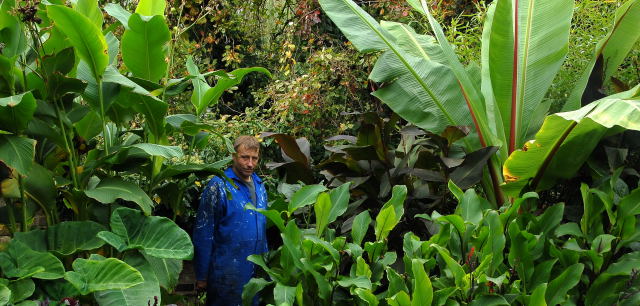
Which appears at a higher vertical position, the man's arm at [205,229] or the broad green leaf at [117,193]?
the broad green leaf at [117,193]

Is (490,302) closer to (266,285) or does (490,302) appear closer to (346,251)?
(346,251)

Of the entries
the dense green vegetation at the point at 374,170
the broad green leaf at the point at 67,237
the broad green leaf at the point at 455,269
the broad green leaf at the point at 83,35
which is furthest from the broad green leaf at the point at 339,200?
the broad green leaf at the point at 83,35

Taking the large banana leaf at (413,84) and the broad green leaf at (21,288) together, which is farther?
the large banana leaf at (413,84)

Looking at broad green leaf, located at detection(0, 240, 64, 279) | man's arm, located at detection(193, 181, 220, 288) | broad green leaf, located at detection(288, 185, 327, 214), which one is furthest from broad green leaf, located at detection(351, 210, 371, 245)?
broad green leaf, located at detection(0, 240, 64, 279)

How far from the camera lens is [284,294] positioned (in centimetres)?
409

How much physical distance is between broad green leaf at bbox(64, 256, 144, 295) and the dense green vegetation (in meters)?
0.01

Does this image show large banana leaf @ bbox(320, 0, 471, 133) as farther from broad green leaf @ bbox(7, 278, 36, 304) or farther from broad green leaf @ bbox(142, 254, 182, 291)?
broad green leaf @ bbox(7, 278, 36, 304)

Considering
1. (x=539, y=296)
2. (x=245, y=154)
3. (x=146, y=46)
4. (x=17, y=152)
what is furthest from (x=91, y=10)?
(x=539, y=296)

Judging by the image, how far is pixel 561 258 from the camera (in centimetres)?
453

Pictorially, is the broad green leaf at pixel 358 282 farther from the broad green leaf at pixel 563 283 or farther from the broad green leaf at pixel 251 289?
the broad green leaf at pixel 563 283

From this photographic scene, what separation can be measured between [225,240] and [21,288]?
1.32m

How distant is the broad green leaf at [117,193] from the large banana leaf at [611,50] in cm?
314

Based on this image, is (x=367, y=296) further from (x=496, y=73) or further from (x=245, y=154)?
(x=496, y=73)

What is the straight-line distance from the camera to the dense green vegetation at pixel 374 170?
409cm
